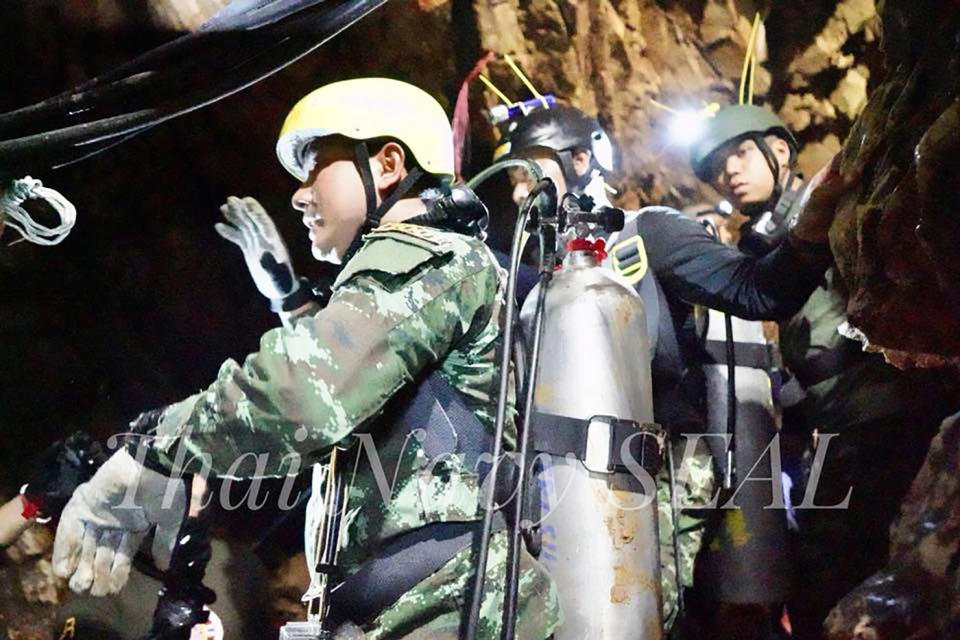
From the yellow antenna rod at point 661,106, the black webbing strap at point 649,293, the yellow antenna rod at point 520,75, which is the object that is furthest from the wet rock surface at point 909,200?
the yellow antenna rod at point 661,106

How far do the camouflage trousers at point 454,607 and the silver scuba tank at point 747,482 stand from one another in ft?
4.23

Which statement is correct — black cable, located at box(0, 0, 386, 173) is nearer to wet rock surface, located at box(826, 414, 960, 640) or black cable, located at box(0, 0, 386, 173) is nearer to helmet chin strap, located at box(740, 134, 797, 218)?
wet rock surface, located at box(826, 414, 960, 640)

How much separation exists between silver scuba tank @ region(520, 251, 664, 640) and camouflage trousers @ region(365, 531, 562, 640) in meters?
0.14

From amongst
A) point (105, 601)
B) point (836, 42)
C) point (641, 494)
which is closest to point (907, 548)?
point (641, 494)

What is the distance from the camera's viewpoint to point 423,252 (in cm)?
198

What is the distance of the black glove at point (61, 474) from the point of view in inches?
85.9

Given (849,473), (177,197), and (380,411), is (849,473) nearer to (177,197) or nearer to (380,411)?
(380,411)

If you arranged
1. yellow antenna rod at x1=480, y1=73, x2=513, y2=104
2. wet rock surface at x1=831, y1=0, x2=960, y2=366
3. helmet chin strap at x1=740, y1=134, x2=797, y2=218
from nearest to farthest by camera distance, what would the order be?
wet rock surface at x1=831, y1=0, x2=960, y2=366 < helmet chin strap at x1=740, y1=134, x2=797, y2=218 < yellow antenna rod at x1=480, y1=73, x2=513, y2=104

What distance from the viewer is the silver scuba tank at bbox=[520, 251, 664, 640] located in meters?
1.98

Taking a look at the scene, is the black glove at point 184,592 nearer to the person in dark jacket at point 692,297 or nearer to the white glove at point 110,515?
the white glove at point 110,515

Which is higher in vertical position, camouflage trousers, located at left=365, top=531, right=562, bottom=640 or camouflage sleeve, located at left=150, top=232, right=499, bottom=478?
camouflage sleeve, located at left=150, top=232, right=499, bottom=478

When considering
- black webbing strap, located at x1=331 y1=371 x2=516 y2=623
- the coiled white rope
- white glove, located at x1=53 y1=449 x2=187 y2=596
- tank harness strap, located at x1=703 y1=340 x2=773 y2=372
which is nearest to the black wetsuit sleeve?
tank harness strap, located at x1=703 y1=340 x2=773 y2=372

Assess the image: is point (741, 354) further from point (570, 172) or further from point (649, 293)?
point (570, 172)

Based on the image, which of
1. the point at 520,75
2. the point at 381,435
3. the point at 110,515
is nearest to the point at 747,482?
the point at 381,435
